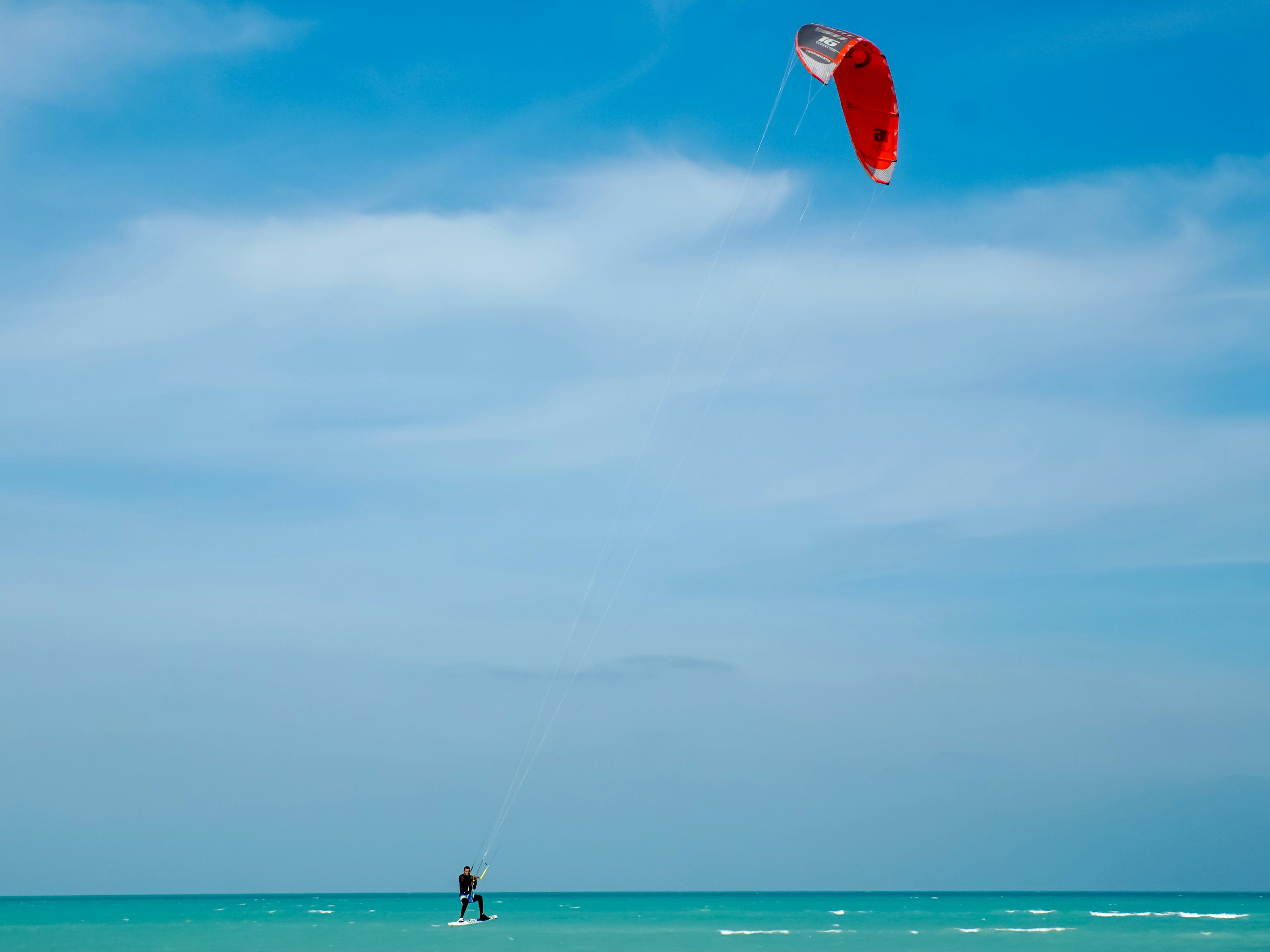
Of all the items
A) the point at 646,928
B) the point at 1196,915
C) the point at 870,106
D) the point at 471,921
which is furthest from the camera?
the point at 1196,915

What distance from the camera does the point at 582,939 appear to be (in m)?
45.6

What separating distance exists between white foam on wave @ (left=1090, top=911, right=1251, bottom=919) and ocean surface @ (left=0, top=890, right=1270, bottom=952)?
0.59 meters

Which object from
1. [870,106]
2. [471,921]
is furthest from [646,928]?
[870,106]

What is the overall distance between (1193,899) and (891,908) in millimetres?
54094

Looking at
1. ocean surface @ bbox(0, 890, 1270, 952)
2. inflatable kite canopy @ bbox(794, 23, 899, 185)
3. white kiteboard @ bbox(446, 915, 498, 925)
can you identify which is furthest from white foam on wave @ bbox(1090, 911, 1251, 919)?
inflatable kite canopy @ bbox(794, 23, 899, 185)

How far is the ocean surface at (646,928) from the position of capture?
136 ft

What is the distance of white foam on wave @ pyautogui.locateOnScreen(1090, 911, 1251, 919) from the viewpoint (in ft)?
211

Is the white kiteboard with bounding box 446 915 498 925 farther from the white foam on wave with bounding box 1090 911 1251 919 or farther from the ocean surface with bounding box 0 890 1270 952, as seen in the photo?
the white foam on wave with bounding box 1090 911 1251 919

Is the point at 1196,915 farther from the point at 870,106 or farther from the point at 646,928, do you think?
the point at 870,106

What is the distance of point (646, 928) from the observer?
56375 millimetres

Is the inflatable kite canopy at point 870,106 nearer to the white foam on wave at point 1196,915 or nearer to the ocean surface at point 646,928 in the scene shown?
the ocean surface at point 646,928

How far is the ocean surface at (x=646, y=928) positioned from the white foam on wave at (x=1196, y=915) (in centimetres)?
59

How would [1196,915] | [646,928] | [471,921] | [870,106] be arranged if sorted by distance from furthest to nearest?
[1196,915] → [646,928] → [471,921] → [870,106]

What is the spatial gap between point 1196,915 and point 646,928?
35812 millimetres
